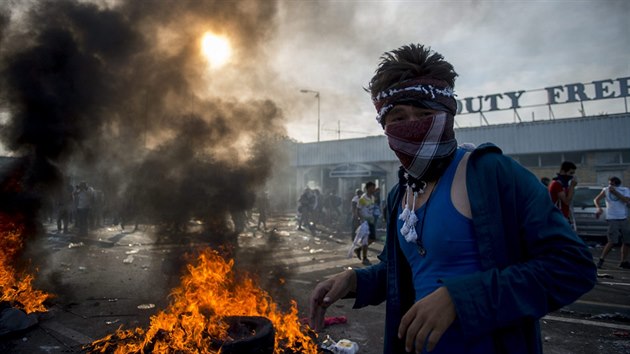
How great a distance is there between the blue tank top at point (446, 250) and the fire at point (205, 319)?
103 inches

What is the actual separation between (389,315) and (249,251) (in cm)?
681

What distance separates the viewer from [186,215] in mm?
7812

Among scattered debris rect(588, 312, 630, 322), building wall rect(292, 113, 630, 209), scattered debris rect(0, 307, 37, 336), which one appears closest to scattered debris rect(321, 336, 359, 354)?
scattered debris rect(588, 312, 630, 322)

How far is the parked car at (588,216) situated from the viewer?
12.1m

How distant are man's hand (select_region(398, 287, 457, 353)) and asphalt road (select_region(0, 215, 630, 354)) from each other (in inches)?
133

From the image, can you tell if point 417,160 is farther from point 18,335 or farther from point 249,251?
point 249,251

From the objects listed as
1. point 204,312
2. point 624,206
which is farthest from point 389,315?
point 624,206

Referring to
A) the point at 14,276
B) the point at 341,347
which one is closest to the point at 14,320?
the point at 14,276

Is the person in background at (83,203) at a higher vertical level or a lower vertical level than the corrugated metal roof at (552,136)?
lower

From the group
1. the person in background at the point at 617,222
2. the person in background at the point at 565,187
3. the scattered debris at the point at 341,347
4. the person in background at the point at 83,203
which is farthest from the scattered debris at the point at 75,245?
the person in background at the point at 617,222

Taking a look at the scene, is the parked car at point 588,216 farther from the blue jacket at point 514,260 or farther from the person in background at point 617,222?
the blue jacket at point 514,260

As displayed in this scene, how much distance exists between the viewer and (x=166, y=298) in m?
6.03

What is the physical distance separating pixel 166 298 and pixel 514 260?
606 cm

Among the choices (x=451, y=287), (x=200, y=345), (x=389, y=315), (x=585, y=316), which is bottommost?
(x=585, y=316)
